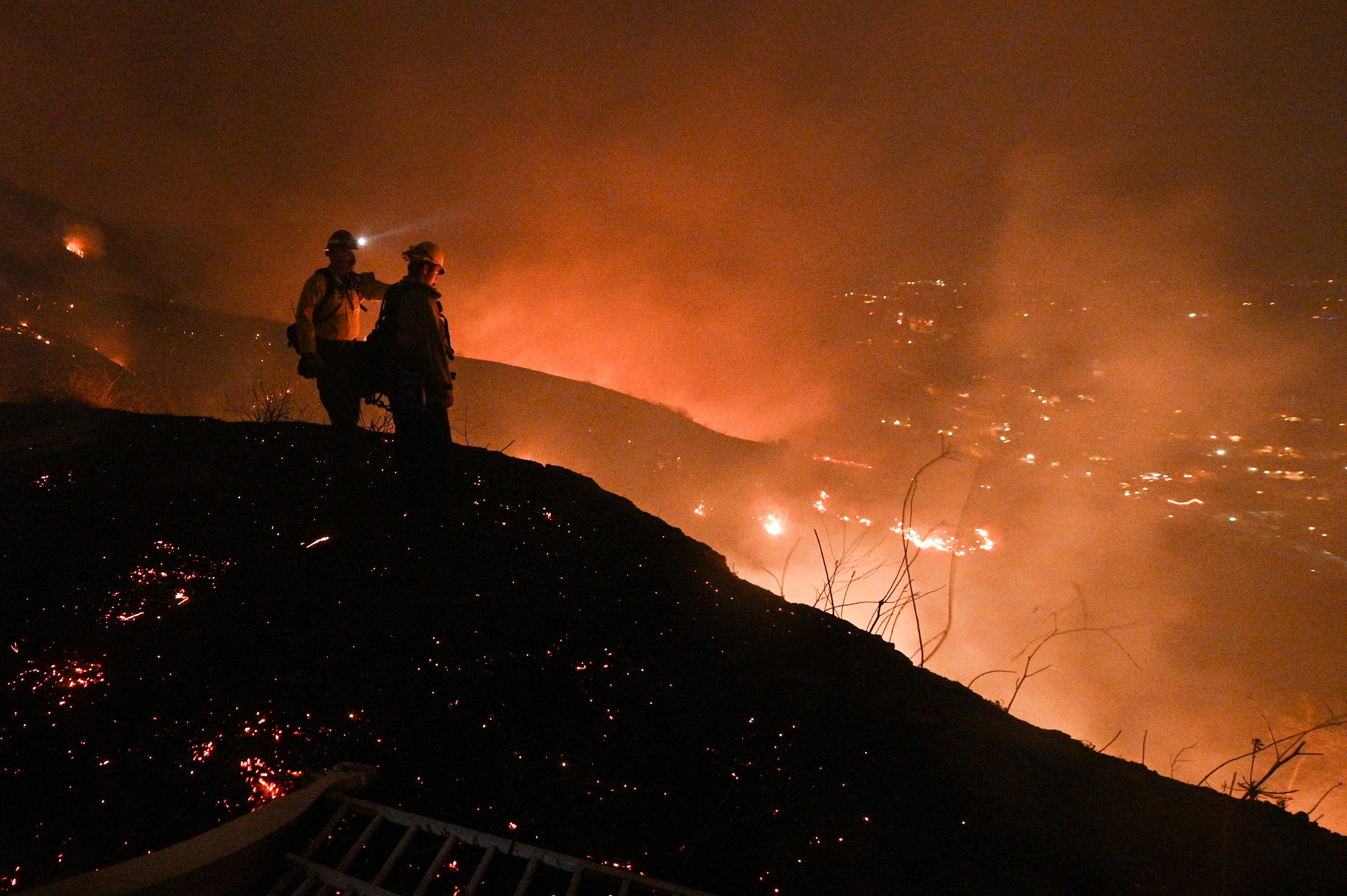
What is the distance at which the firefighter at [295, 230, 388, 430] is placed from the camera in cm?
396

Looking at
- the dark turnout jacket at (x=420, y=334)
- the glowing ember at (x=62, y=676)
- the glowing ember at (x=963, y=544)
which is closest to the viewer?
the glowing ember at (x=62, y=676)

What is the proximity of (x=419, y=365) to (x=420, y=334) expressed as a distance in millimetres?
196

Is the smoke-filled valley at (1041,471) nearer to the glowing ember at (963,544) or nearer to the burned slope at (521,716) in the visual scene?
the glowing ember at (963,544)

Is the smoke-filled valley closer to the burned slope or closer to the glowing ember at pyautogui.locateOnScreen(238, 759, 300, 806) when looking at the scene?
the burned slope

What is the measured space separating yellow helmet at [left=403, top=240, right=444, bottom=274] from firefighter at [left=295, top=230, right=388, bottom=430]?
979 mm

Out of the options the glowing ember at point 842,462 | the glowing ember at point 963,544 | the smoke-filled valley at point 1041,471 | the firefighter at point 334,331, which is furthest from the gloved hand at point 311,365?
the glowing ember at point 963,544

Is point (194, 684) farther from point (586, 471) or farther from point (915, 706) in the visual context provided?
point (586, 471)

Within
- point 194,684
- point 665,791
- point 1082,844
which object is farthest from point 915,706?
point 194,684

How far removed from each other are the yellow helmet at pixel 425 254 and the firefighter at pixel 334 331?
979 millimetres

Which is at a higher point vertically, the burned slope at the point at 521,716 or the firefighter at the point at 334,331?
the firefighter at the point at 334,331

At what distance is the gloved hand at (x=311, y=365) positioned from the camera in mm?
3898

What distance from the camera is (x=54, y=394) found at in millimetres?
6359

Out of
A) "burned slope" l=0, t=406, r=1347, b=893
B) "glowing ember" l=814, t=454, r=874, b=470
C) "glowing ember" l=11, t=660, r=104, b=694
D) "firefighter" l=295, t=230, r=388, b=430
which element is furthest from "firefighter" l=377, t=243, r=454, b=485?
"glowing ember" l=814, t=454, r=874, b=470

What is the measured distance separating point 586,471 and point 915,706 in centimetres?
1324
